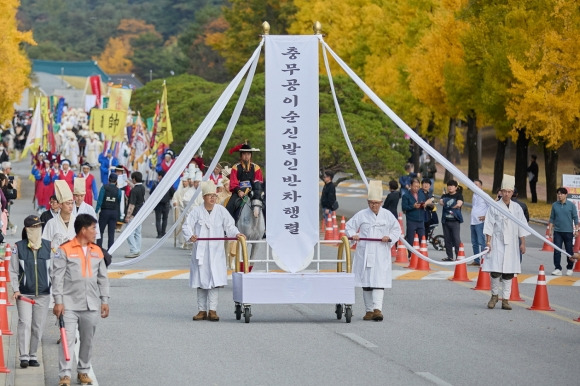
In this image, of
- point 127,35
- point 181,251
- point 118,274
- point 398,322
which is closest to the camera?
point 398,322

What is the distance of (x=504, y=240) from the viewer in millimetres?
19109

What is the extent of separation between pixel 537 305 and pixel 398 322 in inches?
113

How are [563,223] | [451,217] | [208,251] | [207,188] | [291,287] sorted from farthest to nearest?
[451,217], [563,223], [207,188], [208,251], [291,287]

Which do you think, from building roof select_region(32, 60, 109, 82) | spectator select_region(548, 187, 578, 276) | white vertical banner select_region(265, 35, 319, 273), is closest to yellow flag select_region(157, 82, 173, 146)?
spectator select_region(548, 187, 578, 276)

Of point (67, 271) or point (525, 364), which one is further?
point (525, 364)

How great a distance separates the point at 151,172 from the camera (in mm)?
44281

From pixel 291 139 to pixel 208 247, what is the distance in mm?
1841

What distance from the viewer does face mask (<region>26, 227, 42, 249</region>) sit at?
13148 millimetres

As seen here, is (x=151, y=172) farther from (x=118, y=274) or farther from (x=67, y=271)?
(x=67, y=271)

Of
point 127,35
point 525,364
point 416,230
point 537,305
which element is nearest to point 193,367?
point 525,364

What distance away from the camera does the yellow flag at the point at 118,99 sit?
49062 mm

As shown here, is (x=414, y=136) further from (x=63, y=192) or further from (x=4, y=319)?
(x=4, y=319)

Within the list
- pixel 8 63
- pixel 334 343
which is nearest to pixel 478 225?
pixel 334 343

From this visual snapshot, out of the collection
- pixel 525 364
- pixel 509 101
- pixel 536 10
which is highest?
pixel 536 10
